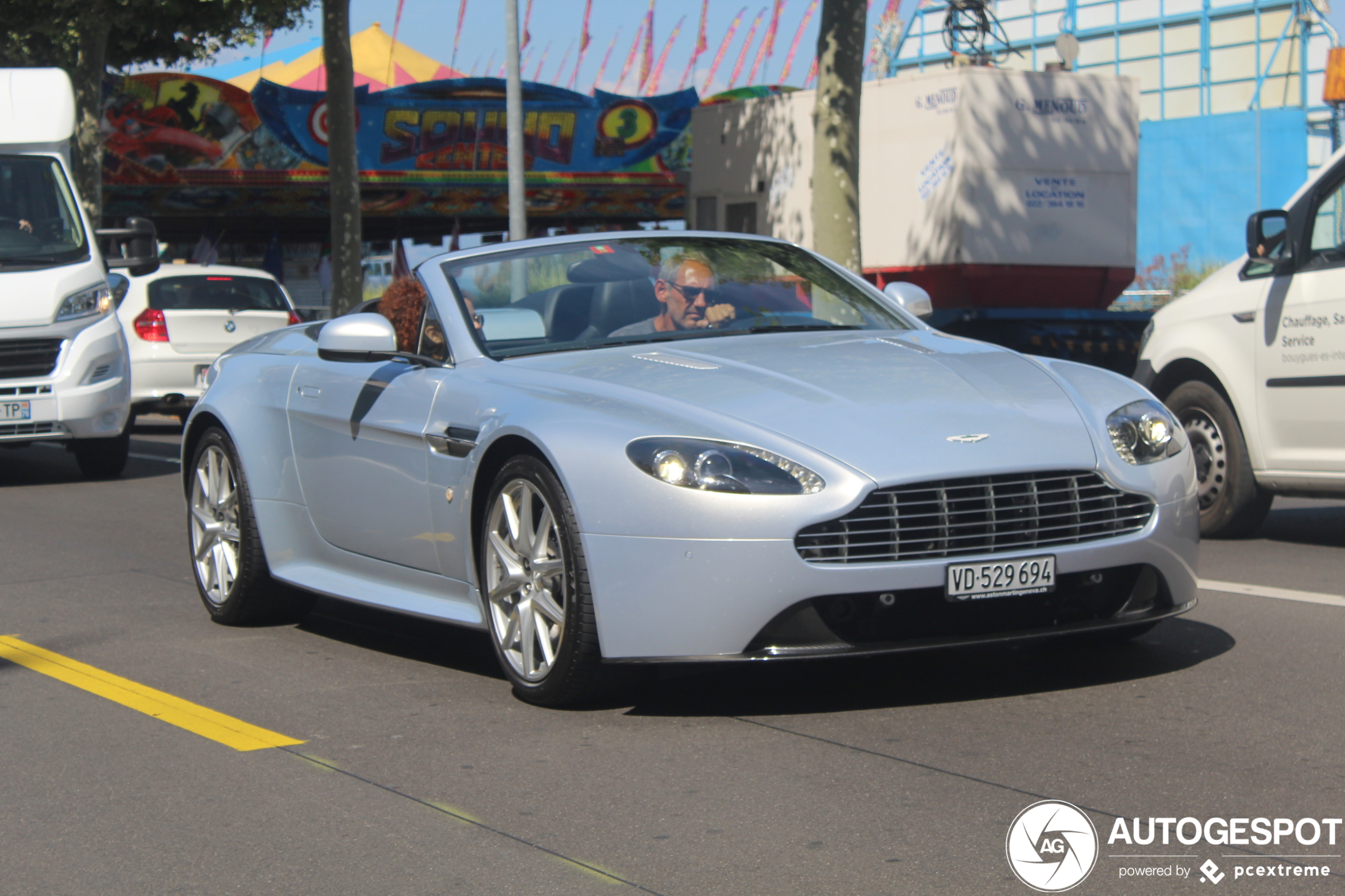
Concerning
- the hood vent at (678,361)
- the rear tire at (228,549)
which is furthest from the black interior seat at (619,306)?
the rear tire at (228,549)

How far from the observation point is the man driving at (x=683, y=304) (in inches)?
232

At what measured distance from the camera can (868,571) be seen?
4500 millimetres

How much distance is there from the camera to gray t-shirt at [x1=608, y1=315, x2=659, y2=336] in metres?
5.82

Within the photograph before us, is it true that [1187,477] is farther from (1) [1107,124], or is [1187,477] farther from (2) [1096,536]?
(1) [1107,124]

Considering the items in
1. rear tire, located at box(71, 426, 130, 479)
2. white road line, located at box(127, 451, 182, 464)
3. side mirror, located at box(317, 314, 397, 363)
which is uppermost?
side mirror, located at box(317, 314, 397, 363)

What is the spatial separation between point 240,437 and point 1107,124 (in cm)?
1384

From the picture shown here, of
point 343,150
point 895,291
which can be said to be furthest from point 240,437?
point 343,150

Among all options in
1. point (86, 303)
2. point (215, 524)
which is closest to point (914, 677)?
point (215, 524)

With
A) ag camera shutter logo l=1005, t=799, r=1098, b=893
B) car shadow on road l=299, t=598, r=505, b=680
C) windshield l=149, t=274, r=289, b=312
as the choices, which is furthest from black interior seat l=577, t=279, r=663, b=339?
windshield l=149, t=274, r=289, b=312

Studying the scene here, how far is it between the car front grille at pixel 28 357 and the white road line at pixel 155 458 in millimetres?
2162

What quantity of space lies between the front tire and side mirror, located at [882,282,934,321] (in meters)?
1.97

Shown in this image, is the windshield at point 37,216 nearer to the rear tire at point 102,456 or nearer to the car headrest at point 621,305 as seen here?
the rear tire at point 102,456

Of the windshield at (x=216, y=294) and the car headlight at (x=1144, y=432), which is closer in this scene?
the car headlight at (x=1144, y=432)

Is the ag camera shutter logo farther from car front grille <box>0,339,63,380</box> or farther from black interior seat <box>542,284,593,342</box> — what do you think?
car front grille <box>0,339,63,380</box>
